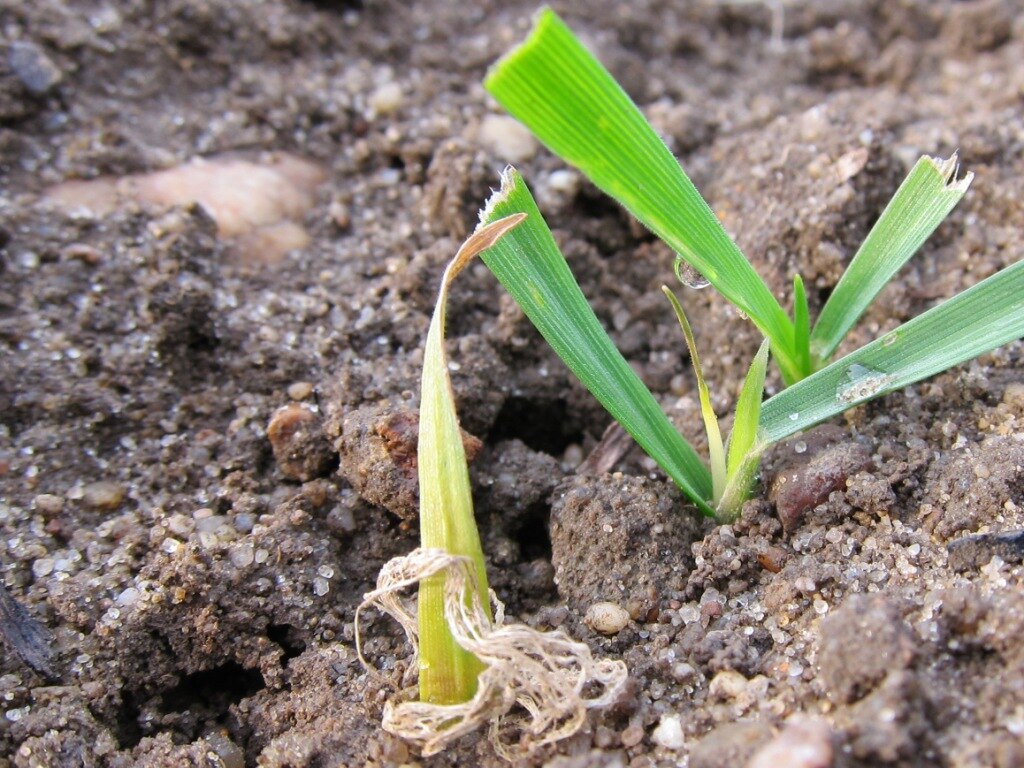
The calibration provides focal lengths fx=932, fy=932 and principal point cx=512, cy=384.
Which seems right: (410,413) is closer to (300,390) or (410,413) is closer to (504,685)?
(300,390)

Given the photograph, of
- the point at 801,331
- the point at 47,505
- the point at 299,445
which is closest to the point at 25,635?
the point at 47,505

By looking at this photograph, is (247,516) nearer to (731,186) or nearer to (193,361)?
(193,361)

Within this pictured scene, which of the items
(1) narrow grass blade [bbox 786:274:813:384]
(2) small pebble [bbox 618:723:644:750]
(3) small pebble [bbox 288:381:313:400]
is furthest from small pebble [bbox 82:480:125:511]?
(1) narrow grass blade [bbox 786:274:813:384]

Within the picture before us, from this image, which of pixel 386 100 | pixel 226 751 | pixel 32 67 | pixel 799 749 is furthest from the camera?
pixel 386 100

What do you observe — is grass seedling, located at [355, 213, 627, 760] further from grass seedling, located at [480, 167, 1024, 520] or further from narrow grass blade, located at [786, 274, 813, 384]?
narrow grass blade, located at [786, 274, 813, 384]

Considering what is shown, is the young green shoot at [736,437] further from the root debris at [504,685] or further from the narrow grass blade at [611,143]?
the root debris at [504,685]

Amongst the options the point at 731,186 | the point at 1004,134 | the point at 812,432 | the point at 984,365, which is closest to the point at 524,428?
the point at 812,432
